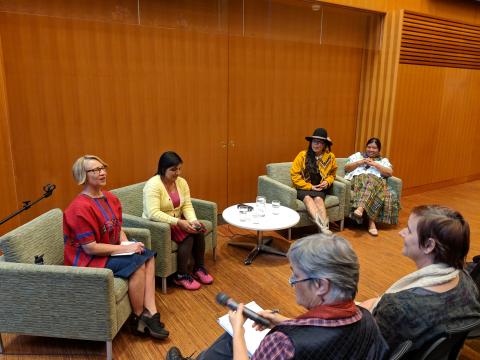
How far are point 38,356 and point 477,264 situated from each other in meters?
2.78

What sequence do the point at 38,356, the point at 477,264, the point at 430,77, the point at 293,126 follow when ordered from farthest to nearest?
the point at 430,77
the point at 293,126
the point at 38,356
the point at 477,264

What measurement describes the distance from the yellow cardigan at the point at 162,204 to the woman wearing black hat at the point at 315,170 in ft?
4.98

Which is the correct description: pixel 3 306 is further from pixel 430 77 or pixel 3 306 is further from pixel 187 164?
pixel 430 77

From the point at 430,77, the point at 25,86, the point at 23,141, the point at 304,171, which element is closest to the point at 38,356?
the point at 23,141

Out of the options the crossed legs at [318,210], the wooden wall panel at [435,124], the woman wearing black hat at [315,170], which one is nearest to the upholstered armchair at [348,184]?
the woman wearing black hat at [315,170]

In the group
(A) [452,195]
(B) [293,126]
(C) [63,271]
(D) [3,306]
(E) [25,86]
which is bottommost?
(A) [452,195]

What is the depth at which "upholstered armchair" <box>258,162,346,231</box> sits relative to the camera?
170 inches

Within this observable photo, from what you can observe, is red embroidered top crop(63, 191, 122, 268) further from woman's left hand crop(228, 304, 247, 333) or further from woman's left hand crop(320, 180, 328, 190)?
woman's left hand crop(320, 180, 328, 190)

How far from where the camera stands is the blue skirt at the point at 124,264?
2.60m

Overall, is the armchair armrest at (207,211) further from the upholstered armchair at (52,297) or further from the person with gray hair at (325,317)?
the person with gray hair at (325,317)

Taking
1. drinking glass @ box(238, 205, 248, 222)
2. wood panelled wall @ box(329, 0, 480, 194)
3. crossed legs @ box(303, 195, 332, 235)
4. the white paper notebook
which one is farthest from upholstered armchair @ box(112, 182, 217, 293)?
wood panelled wall @ box(329, 0, 480, 194)

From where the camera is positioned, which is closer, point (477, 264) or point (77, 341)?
point (477, 264)

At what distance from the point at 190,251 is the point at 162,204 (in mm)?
483

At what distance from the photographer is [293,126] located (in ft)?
17.2
